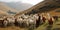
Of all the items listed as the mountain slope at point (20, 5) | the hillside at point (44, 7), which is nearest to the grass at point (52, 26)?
the hillside at point (44, 7)

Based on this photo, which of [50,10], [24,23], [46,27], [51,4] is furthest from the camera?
[51,4]

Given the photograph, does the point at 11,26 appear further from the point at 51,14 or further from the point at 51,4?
the point at 51,4

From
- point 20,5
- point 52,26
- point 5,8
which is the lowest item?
point 52,26

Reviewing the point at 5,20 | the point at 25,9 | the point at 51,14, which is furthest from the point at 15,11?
the point at 51,14

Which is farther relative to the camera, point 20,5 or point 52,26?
point 20,5

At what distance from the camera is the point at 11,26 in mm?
8055

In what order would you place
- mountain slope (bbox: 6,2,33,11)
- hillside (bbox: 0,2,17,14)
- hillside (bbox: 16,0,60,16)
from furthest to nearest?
mountain slope (bbox: 6,2,33,11)
hillside (bbox: 0,2,17,14)
hillside (bbox: 16,0,60,16)

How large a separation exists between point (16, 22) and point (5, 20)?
0.53 meters

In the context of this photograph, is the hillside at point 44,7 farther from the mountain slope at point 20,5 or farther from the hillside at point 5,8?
the hillside at point 5,8

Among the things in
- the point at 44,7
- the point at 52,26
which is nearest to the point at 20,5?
the point at 44,7

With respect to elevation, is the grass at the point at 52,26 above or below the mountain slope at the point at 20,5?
below

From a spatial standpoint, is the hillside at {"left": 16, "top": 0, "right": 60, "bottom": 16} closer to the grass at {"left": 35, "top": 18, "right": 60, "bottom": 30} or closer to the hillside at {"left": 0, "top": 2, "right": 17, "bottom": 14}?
the hillside at {"left": 0, "top": 2, "right": 17, "bottom": 14}

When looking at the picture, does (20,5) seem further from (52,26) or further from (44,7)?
(52,26)

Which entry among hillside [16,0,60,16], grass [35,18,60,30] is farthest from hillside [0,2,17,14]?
grass [35,18,60,30]
